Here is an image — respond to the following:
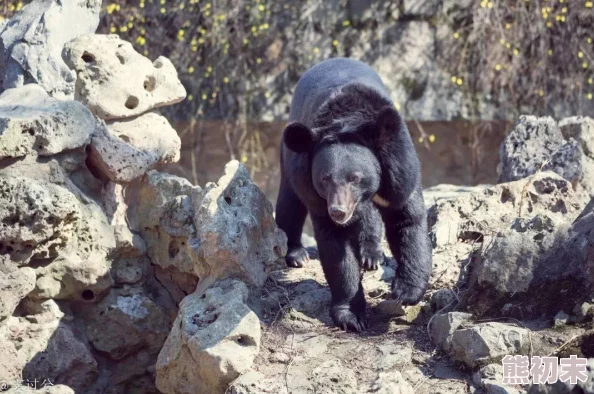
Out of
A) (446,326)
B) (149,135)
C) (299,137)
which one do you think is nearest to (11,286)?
(149,135)

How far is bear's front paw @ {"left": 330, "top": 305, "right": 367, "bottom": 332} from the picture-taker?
16.1 ft

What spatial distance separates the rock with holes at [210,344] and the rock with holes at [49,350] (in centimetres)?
82

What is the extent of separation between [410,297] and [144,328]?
1.88m

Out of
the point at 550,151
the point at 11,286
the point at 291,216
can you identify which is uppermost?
the point at 550,151

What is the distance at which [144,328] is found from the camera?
584 cm

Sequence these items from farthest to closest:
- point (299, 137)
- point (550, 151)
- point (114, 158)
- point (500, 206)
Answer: point (550, 151) < point (500, 206) < point (114, 158) < point (299, 137)

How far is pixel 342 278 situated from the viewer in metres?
4.97

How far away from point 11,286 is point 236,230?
131cm

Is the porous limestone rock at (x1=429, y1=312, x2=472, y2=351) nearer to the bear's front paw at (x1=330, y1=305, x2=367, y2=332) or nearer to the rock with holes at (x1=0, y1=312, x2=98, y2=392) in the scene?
the bear's front paw at (x1=330, y1=305, x2=367, y2=332)

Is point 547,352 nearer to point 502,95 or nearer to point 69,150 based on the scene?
point 69,150

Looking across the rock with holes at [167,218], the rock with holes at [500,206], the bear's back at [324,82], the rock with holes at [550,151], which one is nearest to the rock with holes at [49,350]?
the rock with holes at [167,218]

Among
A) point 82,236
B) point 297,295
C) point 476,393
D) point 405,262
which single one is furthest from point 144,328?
point 476,393

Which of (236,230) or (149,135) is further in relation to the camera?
(149,135)

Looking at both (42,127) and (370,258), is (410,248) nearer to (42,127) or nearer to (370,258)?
(370,258)
